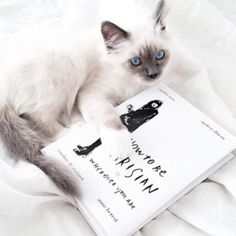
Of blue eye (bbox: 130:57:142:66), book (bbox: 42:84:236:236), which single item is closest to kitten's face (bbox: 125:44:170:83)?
blue eye (bbox: 130:57:142:66)

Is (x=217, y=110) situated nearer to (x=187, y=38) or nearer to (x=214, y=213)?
(x=214, y=213)

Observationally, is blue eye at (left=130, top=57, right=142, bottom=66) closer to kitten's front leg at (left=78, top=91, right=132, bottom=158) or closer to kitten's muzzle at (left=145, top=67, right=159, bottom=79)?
kitten's muzzle at (left=145, top=67, right=159, bottom=79)

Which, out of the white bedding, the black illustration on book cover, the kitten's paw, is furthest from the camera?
the black illustration on book cover

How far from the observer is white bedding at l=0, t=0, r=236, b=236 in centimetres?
82

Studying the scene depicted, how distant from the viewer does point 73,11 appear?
1456 mm

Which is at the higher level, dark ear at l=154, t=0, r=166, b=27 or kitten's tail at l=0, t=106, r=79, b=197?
dark ear at l=154, t=0, r=166, b=27

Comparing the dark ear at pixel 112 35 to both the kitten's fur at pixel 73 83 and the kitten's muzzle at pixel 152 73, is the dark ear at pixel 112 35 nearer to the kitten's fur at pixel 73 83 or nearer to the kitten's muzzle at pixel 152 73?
the kitten's fur at pixel 73 83

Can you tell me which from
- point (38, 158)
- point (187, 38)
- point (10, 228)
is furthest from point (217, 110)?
point (10, 228)

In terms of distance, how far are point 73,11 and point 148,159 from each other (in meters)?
0.86

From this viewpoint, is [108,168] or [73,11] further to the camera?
[73,11]

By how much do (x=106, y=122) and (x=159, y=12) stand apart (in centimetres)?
44

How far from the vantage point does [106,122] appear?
40.1 inches

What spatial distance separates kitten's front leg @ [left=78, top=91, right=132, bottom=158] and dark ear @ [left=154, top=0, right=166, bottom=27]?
1.12 feet

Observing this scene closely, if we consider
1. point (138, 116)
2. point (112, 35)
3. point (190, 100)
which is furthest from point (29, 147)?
point (190, 100)
